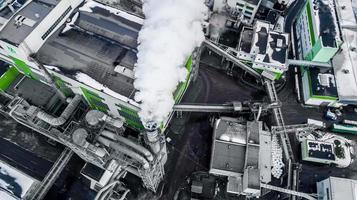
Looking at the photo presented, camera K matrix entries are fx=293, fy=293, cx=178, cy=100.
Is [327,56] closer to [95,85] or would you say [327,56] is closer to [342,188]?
[342,188]

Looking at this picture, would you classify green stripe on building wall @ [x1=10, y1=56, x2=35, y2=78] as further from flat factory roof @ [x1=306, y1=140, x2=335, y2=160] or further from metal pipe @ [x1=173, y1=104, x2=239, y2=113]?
flat factory roof @ [x1=306, y1=140, x2=335, y2=160]

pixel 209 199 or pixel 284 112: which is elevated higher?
pixel 284 112

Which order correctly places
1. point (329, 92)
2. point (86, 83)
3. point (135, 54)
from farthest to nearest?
point (329, 92)
point (135, 54)
point (86, 83)

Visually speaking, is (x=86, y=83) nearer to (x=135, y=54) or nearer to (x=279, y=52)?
(x=135, y=54)

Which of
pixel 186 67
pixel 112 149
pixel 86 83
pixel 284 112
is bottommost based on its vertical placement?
pixel 112 149

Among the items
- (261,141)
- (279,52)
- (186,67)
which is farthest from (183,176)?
(279,52)

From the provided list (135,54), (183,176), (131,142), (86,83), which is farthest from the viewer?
(183,176)

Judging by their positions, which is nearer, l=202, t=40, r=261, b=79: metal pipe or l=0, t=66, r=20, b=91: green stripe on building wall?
l=0, t=66, r=20, b=91: green stripe on building wall

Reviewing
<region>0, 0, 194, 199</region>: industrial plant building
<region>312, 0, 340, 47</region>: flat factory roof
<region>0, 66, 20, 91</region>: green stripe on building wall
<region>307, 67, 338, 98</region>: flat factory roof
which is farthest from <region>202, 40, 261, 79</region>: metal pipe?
<region>0, 66, 20, 91</region>: green stripe on building wall
